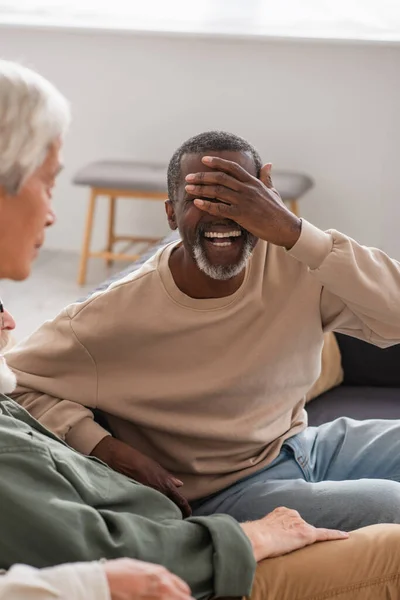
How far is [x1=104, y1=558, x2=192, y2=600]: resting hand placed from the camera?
1.14 meters

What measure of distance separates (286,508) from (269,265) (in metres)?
0.48

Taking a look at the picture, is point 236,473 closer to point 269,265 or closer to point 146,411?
point 146,411

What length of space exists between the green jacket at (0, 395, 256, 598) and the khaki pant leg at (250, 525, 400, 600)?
0.06 meters

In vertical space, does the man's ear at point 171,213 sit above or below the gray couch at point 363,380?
above

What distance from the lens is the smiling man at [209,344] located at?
1.79 metres

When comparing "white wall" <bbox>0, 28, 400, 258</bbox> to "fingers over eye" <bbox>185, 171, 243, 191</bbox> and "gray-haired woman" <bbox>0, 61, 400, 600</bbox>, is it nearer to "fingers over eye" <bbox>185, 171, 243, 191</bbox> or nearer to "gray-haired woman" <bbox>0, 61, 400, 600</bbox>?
"fingers over eye" <bbox>185, 171, 243, 191</bbox>

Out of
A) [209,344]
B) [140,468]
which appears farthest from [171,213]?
[140,468]

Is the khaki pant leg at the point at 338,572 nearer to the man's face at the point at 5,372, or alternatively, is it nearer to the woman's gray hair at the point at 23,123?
the man's face at the point at 5,372

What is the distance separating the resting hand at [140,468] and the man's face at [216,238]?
1.14ft

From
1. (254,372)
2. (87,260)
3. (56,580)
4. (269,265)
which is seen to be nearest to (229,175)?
(269,265)

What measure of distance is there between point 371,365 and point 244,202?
108 centimetres

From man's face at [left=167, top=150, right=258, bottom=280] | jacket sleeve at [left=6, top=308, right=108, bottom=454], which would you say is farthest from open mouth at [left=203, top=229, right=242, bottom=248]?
jacket sleeve at [left=6, top=308, right=108, bottom=454]

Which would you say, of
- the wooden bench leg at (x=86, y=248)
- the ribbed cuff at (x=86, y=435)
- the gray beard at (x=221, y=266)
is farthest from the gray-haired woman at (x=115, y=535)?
the wooden bench leg at (x=86, y=248)

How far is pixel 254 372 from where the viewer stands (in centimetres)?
182
